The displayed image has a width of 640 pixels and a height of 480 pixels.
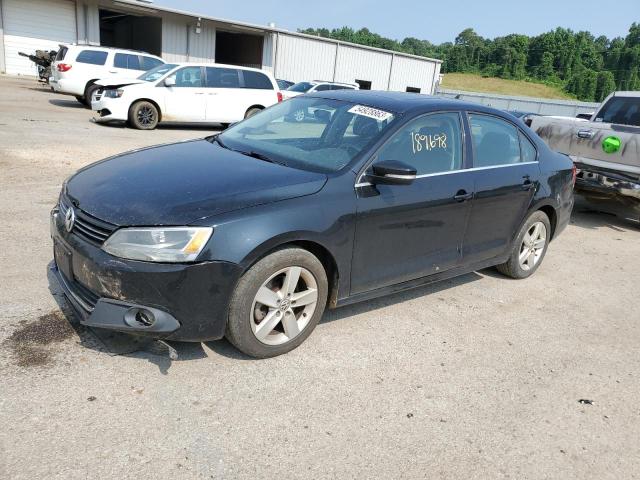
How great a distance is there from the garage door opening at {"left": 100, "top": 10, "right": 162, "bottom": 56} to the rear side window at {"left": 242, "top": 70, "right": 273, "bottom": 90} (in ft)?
55.7

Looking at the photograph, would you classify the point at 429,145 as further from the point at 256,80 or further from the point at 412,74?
the point at 412,74

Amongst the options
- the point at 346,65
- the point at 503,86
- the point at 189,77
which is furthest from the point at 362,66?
the point at 503,86

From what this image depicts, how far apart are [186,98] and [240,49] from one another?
22176 mm

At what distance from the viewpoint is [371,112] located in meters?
4.07

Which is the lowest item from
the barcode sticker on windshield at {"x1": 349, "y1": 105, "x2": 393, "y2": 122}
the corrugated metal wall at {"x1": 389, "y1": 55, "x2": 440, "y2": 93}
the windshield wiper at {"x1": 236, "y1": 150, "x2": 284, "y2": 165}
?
the windshield wiper at {"x1": 236, "y1": 150, "x2": 284, "y2": 165}

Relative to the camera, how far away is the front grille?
2983mm

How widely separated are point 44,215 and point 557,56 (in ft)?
386

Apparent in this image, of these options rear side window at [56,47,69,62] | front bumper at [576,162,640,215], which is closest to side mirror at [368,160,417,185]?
front bumper at [576,162,640,215]

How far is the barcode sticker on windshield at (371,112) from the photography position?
3.98 m

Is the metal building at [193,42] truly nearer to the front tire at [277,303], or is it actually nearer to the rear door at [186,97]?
the rear door at [186,97]

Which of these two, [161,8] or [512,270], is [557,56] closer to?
[161,8]

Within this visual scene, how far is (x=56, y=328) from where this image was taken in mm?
3418

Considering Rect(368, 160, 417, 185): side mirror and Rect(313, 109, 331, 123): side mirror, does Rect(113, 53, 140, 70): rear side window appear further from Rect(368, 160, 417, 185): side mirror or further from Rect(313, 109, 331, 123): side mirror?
Rect(368, 160, 417, 185): side mirror

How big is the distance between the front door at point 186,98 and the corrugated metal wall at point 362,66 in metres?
21.4
